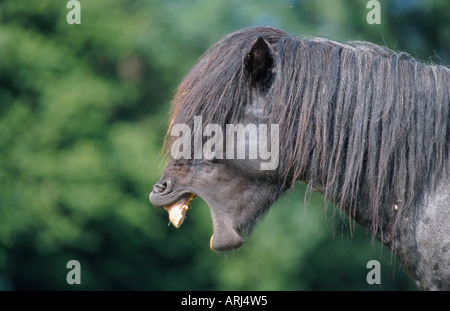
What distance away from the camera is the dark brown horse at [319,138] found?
2.13m

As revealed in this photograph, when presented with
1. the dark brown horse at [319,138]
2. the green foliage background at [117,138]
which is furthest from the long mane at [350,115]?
the green foliage background at [117,138]

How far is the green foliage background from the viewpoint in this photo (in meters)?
9.15

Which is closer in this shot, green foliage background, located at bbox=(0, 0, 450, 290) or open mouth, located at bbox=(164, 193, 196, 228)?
open mouth, located at bbox=(164, 193, 196, 228)

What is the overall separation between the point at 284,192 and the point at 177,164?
0.46 m

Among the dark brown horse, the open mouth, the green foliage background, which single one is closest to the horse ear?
the dark brown horse

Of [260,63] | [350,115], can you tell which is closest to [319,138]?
[350,115]

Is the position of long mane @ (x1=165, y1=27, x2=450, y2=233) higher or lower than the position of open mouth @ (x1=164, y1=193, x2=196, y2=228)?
higher

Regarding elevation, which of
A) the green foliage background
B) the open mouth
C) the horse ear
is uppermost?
the green foliage background

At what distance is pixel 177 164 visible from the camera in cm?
233

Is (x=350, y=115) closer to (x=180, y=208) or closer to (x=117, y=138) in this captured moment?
(x=180, y=208)

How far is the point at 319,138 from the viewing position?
2189 mm

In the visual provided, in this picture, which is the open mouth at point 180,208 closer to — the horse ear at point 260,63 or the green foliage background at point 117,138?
the horse ear at point 260,63

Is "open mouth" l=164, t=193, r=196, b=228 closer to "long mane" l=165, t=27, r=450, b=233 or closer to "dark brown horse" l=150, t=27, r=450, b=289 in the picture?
"dark brown horse" l=150, t=27, r=450, b=289

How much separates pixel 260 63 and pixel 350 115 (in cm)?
40
